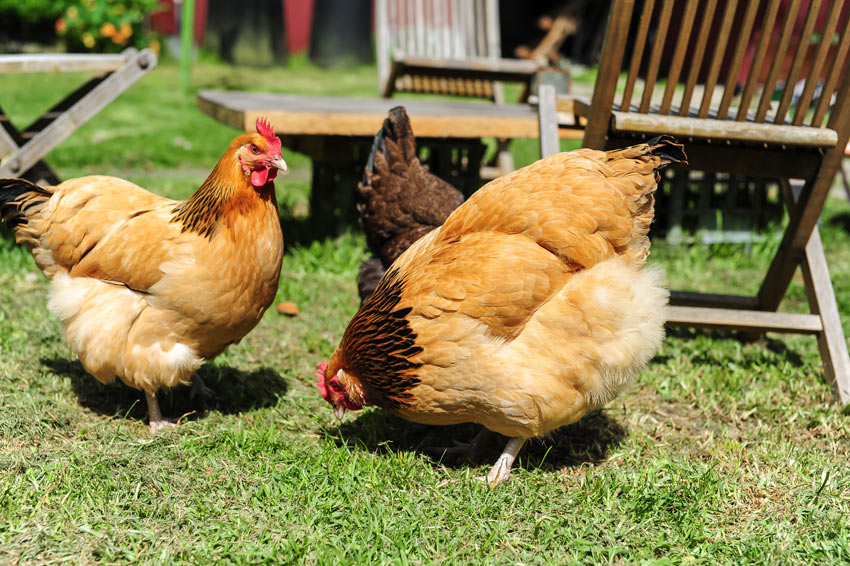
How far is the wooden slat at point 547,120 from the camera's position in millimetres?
3639

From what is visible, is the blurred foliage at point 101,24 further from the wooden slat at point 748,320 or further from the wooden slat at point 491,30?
the wooden slat at point 748,320

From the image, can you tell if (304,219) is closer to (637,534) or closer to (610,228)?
(610,228)

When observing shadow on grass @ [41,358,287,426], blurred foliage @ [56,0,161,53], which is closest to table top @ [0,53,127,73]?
shadow on grass @ [41,358,287,426]

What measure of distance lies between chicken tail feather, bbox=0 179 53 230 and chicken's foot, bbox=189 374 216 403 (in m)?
1.06

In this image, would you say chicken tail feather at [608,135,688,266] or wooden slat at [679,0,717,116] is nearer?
chicken tail feather at [608,135,688,266]

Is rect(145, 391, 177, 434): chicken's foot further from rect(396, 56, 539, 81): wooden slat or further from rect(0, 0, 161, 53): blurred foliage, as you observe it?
rect(0, 0, 161, 53): blurred foliage

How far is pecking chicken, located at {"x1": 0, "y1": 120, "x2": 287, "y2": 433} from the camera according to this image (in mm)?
2807

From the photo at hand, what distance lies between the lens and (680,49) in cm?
301

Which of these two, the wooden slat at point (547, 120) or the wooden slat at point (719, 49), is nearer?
the wooden slat at point (719, 49)

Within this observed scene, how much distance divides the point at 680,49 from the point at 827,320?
1.68 metres

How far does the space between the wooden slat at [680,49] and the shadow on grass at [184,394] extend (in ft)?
7.46

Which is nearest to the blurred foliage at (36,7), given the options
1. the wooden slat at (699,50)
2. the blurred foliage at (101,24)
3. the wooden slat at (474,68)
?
the blurred foliage at (101,24)

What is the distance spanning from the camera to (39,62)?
4246mm

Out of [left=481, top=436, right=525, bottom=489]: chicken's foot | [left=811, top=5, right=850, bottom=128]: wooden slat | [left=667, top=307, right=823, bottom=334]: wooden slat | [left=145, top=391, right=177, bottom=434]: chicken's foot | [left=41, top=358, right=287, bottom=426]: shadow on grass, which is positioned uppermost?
[left=811, top=5, right=850, bottom=128]: wooden slat
